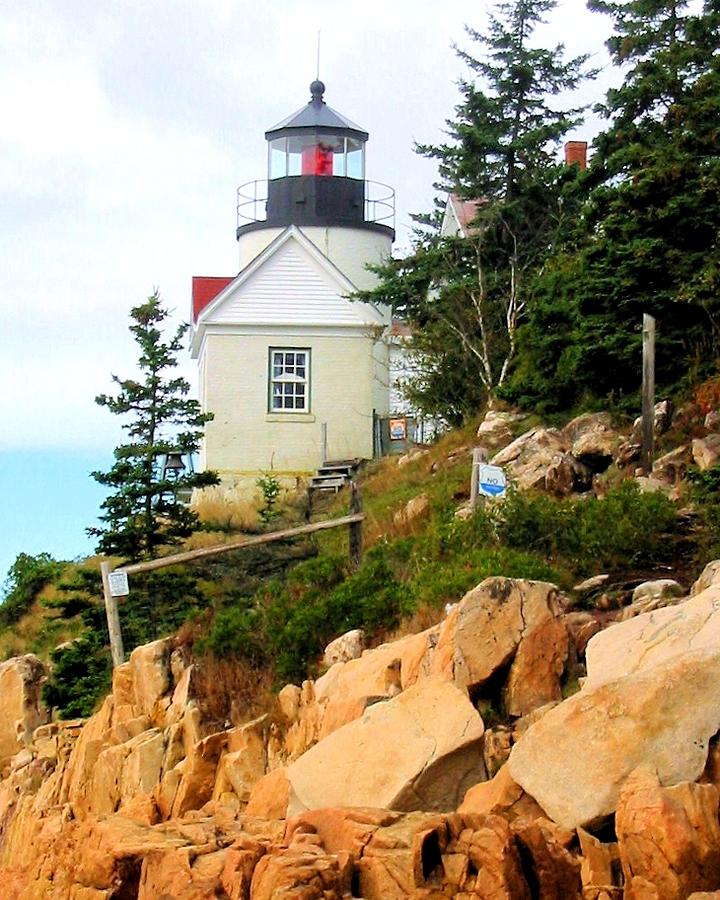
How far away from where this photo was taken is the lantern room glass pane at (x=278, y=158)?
37.3 metres

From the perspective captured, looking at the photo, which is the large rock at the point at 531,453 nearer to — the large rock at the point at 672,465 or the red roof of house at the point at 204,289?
the large rock at the point at 672,465

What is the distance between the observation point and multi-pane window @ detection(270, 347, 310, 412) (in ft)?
114

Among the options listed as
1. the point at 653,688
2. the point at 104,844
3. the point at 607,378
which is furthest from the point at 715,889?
the point at 607,378

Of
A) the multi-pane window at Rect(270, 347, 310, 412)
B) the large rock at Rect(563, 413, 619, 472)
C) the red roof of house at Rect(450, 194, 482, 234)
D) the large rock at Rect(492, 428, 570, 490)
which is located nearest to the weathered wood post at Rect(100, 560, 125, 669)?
the large rock at Rect(492, 428, 570, 490)

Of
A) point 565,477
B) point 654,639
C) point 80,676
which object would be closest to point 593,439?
A: point 565,477

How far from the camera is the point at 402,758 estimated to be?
13.8 meters

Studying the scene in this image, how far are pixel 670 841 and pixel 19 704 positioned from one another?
13772 millimetres

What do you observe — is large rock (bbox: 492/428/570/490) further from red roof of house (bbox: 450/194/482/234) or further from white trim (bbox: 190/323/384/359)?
red roof of house (bbox: 450/194/482/234)

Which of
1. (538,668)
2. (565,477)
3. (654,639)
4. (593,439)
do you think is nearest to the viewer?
(654,639)

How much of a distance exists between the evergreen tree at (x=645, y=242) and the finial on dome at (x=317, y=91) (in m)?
12.3

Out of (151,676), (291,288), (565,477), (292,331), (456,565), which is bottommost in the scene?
(151,676)

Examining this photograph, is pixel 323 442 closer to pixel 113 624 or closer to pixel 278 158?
pixel 278 158

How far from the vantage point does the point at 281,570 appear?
22438mm

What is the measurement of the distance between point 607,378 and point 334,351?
1137 cm
